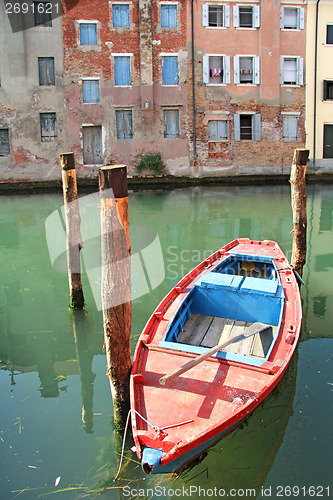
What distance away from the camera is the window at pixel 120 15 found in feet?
72.8

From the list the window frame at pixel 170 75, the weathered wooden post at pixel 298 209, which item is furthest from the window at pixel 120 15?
the weathered wooden post at pixel 298 209

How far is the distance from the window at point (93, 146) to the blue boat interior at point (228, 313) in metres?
17.8

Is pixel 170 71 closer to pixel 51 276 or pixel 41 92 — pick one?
pixel 41 92

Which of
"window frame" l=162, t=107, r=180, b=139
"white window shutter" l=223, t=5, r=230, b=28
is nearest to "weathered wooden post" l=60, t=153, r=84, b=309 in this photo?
"window frame" l=162, t=107, r=180, b=139

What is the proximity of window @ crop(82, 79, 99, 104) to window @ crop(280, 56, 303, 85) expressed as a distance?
9.92 metres

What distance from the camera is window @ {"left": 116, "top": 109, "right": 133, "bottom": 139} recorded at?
23.2 meters

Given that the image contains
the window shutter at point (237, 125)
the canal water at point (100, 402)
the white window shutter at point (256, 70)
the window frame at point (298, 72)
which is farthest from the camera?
the window shutter at point (237, 125)

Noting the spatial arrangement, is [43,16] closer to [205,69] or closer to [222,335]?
[205,69]

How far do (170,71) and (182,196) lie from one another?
7.00 metres

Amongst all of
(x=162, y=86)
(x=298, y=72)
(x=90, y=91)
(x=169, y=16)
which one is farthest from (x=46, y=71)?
(x=298, y=72)

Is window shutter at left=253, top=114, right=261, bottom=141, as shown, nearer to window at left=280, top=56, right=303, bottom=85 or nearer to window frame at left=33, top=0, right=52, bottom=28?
window at left=280, top=56, right=303, bottom=85

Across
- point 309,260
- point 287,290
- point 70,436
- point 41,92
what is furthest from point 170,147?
point 70,436

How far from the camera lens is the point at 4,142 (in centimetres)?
2280

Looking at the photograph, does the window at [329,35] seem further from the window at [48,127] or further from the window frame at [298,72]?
the window at [48,127]
